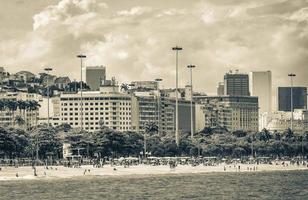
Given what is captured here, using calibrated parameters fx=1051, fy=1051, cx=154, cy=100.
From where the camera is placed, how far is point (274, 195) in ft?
582

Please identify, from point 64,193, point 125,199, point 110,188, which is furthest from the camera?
point 110,188

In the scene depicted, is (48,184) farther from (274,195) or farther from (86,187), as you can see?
(274,195)

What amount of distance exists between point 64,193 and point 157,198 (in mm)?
17488

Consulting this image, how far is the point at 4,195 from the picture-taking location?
555ft

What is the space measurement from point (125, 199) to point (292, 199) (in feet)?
88.6

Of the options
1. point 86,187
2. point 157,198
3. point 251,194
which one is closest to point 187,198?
point 157,198

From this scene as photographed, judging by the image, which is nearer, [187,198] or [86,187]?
[187,198]

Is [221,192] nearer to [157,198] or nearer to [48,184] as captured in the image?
[157,198]

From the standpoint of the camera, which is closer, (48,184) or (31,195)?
(31,195)

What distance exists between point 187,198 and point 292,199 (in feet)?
55.3

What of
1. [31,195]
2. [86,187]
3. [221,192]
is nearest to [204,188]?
[221,192]

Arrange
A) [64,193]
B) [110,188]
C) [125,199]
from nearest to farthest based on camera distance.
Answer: [125,199] < [64,193] < [110,188]

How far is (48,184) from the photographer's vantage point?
652ft

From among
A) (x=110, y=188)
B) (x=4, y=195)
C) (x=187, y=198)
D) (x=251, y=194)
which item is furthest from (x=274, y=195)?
(x=4, y=195)
